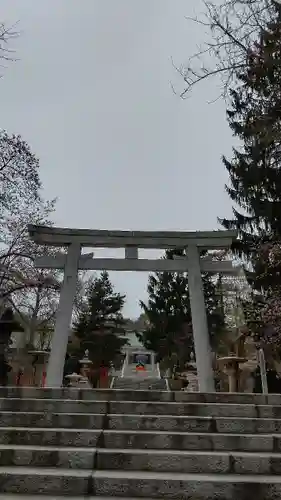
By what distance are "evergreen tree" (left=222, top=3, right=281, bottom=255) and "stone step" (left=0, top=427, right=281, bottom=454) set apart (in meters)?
4.81

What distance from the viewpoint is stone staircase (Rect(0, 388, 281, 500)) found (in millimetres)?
3180

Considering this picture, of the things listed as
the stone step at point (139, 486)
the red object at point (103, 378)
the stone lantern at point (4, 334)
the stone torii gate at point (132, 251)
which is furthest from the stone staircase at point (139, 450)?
the red object at point (103, 378)

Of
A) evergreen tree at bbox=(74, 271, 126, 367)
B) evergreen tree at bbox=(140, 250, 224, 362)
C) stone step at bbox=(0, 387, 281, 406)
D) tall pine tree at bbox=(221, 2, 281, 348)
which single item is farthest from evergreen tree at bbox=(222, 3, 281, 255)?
evergreen tree at bbox=(74, 271, 126, 367)

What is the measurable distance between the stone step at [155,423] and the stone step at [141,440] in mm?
291

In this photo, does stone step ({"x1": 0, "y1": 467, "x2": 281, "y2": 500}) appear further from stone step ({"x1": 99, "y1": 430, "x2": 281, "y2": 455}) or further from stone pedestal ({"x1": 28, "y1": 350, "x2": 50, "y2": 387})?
stone pedestal ({"x1": 28, "y1": 350, "x2": 50, "y2": 387})

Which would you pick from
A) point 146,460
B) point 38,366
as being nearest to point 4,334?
point 38,366

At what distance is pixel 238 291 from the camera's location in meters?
20.0

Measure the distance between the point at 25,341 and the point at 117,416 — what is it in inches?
1002

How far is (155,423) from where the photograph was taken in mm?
4273

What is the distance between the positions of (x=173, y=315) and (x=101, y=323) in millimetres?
4754

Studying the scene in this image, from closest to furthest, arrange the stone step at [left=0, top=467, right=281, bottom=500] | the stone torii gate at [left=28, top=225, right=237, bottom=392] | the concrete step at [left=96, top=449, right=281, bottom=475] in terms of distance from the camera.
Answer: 1. the stone step at [left=0, top=467, right=281, bottom=500]
2. the concrete step at [left=96, top=449, right=281, bottom=475]
3. the stone torii gate at [left=28, top=225, right=237, bottom=392]

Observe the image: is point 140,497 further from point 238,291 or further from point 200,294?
point 238,291

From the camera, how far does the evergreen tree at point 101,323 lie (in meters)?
26.2

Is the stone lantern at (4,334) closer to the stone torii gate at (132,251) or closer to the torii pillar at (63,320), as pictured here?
the stone torii gate at (132,251)
